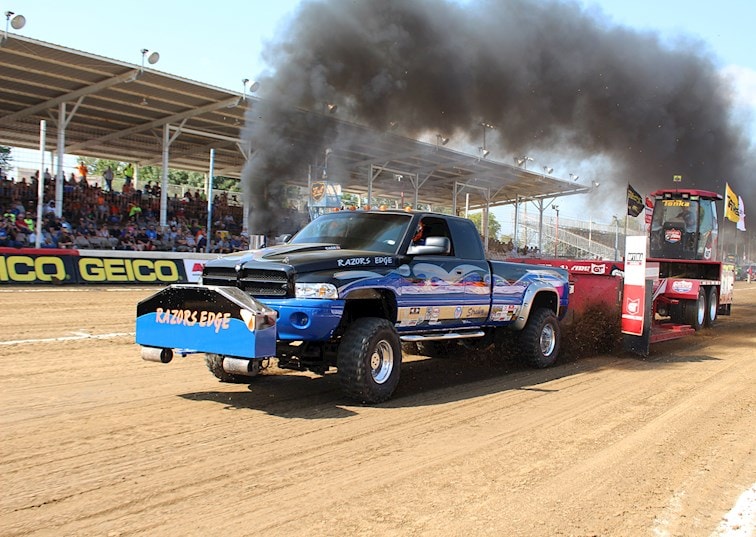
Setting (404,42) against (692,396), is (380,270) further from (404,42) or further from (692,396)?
(404,42)

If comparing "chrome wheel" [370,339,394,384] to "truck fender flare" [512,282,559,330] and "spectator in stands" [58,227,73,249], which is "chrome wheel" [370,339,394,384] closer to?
"truck fender flare" [512,282,559,330]

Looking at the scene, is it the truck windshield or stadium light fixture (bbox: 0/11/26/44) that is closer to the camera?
the truck windshield

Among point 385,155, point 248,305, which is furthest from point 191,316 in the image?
point 385,155

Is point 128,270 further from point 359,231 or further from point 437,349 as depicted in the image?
point 359,231

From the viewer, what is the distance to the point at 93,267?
16.5 meters

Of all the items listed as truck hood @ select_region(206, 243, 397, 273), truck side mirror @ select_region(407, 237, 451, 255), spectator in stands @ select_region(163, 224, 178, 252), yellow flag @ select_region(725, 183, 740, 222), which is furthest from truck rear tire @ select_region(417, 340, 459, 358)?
spectator in stands @ select_region(163, 224, 178, 252)

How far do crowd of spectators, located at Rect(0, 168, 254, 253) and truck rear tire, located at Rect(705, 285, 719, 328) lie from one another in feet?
55.9

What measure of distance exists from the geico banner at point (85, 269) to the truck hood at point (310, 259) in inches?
454

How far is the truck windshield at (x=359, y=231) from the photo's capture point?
20.5 ft

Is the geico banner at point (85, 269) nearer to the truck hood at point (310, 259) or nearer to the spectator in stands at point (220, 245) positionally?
the spectator in stands at point (220, 245)

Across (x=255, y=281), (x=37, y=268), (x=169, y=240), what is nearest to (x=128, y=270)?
(x=37, y=268)

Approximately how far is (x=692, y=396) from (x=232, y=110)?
68.2 feet

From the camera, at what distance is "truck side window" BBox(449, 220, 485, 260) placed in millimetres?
6953

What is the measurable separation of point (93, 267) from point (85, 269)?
0.73 ft
